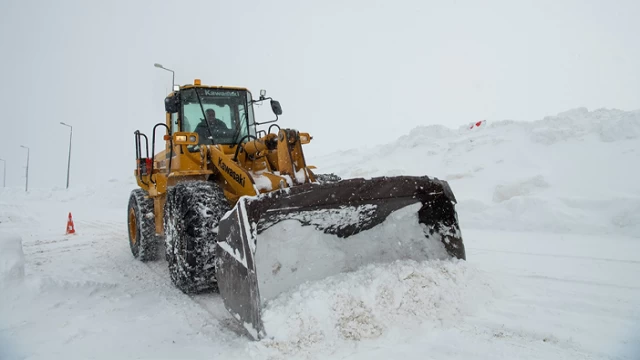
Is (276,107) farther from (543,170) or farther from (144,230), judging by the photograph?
(543,170)

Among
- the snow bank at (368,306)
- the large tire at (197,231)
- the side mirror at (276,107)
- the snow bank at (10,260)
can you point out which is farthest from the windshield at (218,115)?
the snow bank at (368,306)

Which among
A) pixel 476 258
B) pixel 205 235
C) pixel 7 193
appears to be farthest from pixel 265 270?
pixel 7 193

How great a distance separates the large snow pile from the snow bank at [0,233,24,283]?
272 inches

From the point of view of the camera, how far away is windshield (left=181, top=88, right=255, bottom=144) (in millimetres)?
5121

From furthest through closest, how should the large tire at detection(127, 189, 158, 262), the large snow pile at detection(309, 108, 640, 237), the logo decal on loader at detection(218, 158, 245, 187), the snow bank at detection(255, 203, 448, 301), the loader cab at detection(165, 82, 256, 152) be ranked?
the large snow pile at detection(309, 108, 640, 237), the large tire at detection(127, 189, 158, 262), the loader cab at detection(165, 82, 256, 152), the logo decal on loader at detection(218, 158, 245, 187), the snow bank at detection(255, 203, 448, 301)

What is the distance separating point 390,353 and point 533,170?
30.4 ft

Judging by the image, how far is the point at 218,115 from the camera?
207 inches

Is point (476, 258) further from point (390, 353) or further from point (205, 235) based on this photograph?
point (205, 235)

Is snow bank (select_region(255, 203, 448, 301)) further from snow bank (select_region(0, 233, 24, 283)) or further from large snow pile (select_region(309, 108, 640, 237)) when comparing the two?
large snow pile (select_region(309, 108, 640, 237))

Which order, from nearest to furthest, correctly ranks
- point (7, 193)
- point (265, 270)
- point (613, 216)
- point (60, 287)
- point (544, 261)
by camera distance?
1. point (265, 270)
2. point (60, 287)
3. point (544, 261)
4. point (613, 216)
5. point (7, 193)

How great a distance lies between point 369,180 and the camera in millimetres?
3246

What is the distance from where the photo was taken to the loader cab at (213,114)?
16.8 ft

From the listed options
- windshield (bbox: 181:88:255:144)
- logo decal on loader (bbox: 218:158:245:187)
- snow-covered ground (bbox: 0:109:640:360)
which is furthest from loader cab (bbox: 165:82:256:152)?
snow-covered ground (bbox: 0:109:640:360)

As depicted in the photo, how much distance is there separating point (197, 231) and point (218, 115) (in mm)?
2109
